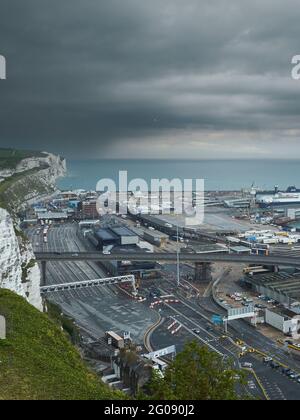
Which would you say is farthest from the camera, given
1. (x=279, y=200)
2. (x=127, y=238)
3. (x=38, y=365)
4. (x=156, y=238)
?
(x=279, y=200)

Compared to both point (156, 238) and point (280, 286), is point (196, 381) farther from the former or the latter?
point (156, 238)

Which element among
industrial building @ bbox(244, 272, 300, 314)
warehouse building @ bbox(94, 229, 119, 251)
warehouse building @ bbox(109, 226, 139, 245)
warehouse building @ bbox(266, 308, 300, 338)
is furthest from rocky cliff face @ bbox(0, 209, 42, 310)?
warehouse building @ bbox(94, 229, 119, 251)

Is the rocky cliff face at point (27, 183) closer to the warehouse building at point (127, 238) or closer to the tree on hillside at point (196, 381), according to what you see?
the warehouse building at point (127, 238)

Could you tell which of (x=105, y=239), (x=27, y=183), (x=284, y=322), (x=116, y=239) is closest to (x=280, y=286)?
(x=284, y=322)

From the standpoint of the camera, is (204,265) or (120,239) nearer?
(204,265)

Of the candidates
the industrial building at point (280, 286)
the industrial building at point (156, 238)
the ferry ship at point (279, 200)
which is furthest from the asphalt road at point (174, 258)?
the ferry ship at point (279, 200)
